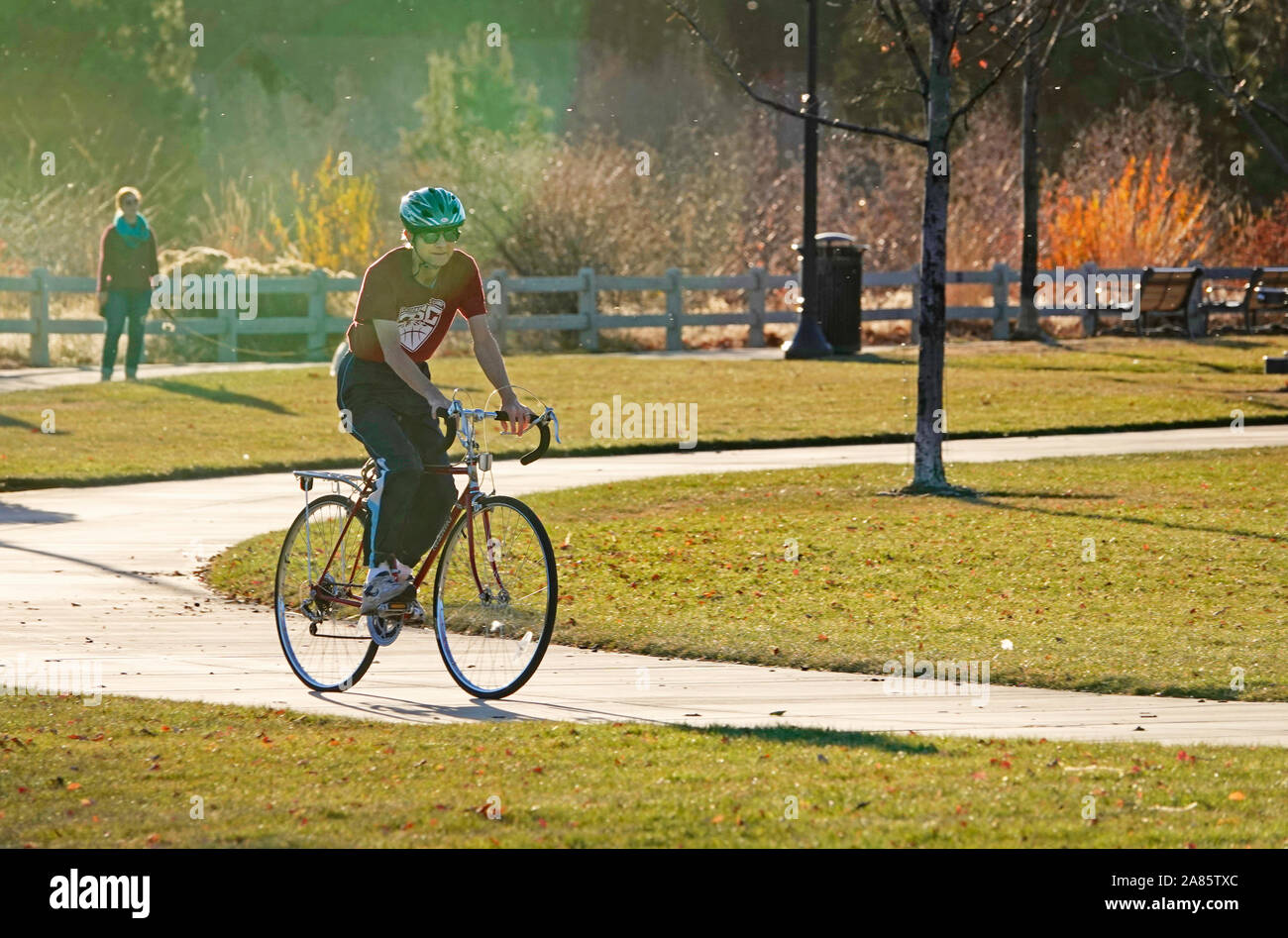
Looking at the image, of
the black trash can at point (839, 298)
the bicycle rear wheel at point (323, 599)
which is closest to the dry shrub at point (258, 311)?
the black trash can at point (839, 298)

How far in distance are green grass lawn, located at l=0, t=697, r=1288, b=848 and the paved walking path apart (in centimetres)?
40

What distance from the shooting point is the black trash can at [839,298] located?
28.1 m

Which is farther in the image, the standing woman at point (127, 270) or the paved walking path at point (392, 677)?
the standing woman at point (127, 270)

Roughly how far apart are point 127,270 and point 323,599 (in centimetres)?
1495

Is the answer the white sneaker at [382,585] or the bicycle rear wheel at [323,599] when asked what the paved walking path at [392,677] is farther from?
the white sneaker at [382,585]

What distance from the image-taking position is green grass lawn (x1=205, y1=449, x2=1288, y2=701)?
8812mm

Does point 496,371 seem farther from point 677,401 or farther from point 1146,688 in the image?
point 677,401

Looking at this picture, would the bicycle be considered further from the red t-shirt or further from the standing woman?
the standing woman

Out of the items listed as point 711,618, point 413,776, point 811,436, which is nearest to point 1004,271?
point 811,436

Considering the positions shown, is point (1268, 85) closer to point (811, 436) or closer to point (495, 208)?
point (495, 208)

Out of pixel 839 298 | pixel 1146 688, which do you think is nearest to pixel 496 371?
pixel 1146 688

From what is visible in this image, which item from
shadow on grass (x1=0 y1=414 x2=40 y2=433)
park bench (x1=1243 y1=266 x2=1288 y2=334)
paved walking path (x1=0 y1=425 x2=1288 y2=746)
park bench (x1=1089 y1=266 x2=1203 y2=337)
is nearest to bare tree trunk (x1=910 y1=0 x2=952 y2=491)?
paved walking path (x1=0 y1=425 x2=1288 y2=746)

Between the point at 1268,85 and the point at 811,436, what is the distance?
2981 centimetres

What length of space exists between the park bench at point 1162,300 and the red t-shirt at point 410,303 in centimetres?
2415
